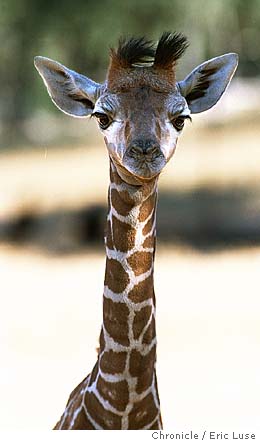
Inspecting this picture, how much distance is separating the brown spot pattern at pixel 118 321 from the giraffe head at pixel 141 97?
68cm

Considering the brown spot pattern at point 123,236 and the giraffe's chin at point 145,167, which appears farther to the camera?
the brown spot pattern at point 123,236

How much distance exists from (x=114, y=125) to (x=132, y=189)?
1.17 feet

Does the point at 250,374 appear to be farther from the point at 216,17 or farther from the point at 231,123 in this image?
the point at 231,123

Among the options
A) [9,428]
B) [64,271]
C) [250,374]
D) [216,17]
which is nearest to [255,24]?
[216,17]

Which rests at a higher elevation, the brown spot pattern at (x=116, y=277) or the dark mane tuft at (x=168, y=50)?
the dark mane tuft at (x=168, y=50)

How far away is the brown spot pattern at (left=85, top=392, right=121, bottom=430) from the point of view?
5.39 metres

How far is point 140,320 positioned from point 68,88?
1.48m

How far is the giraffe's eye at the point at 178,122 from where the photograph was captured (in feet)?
17.6

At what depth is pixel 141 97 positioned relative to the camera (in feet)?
17.6

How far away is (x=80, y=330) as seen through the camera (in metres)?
14.3

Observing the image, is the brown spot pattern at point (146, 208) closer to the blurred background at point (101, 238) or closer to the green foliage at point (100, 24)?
the blurred background at point (101, 238)

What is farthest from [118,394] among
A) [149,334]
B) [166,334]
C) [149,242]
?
[166,334]

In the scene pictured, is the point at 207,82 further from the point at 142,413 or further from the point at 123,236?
the point at 142,413

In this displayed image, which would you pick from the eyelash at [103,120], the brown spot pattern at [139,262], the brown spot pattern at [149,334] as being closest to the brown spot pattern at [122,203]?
the brown spot pattern at [139,262]
